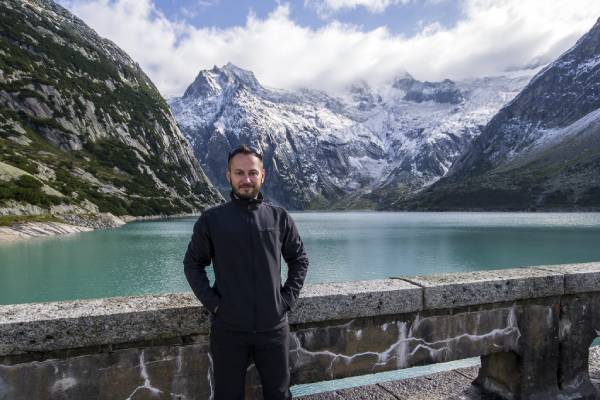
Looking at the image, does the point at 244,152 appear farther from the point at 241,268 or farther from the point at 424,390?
the point at 424,390

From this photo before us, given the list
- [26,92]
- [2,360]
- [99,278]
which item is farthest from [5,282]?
[26,92]

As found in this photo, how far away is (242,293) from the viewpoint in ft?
14.6

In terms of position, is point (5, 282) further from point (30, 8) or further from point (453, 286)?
point (30, 8)

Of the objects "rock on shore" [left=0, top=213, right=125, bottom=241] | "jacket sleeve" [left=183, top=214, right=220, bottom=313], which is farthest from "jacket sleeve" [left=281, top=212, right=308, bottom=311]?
"rock on shore" [left=0, top=213, right=125, bottom=241]

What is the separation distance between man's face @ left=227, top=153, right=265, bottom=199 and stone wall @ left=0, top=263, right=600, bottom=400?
1302 millimetres

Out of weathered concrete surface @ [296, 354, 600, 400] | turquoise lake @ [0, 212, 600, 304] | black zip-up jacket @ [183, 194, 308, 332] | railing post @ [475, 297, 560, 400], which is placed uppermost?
black zip-up jacket @ [183, 194, 308, 332]

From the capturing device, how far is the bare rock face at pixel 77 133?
Answer: 103 metres

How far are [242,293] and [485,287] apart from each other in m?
3.25

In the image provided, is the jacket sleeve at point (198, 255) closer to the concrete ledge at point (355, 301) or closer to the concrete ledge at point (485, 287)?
the concrete ledge at point (355, 301)

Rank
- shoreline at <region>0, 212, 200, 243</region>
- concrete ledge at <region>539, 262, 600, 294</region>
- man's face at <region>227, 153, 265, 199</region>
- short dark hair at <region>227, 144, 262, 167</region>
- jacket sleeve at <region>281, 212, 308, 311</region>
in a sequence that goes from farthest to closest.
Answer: shoreline at <region>0, 212, 200, 243</region>
concrete ledge at <region>539, 262, 600, 294</region>
short dark hair at <region>227, 144, 262, 167</region>
man's face at <region>227, 153, 265, 199</region>
jacket sleeve at <region>281, 212, 308, 311</region>

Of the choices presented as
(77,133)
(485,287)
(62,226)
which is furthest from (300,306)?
(77,133)

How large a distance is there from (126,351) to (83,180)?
11804 centimetres

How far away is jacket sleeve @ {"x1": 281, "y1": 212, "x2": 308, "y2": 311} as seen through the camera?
4.68m

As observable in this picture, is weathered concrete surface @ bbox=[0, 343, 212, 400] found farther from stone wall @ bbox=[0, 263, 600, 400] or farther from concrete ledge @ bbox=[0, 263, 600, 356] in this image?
concrete ledge @ bbox=[0, 263, 600, 356]
